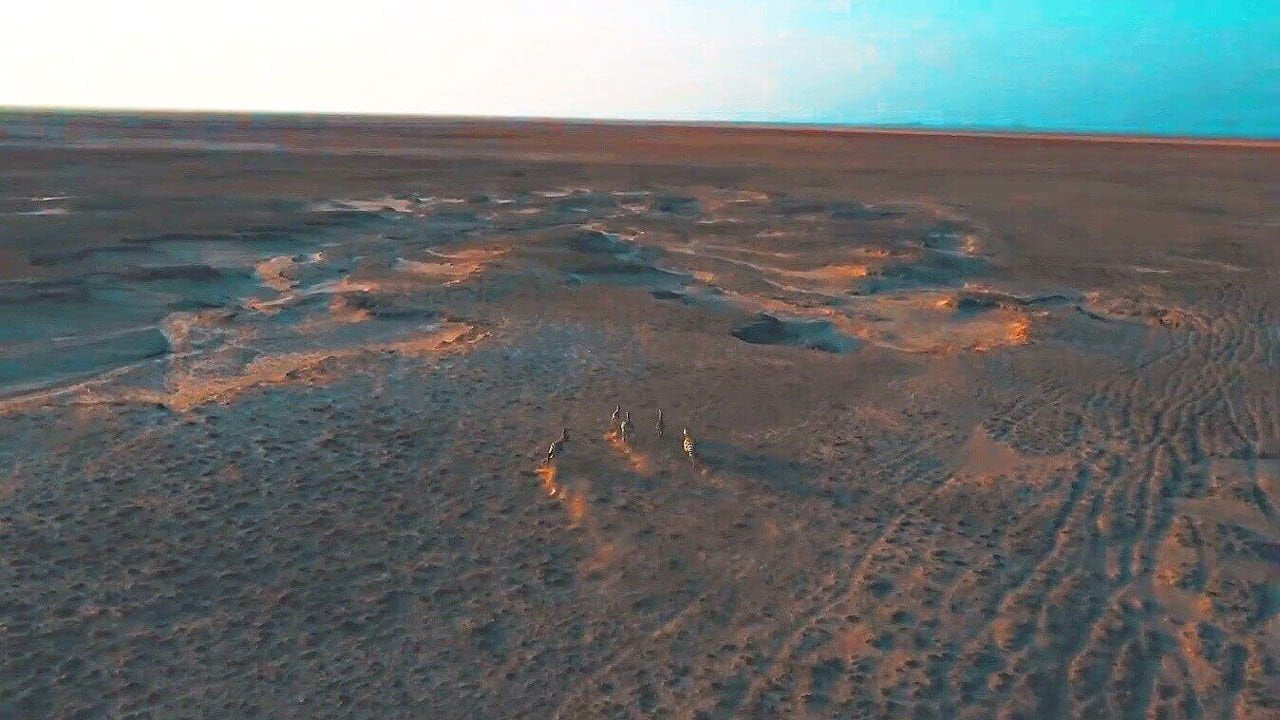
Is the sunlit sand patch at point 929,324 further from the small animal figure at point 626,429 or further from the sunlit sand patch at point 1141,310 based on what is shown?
the small animal figure at point 626,429

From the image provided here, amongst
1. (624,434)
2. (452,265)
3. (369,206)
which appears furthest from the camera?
(369,206)

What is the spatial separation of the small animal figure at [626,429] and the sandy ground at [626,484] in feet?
0.28

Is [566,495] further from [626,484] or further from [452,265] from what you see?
[452,265]

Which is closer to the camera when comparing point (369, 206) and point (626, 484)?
point (626, 484)

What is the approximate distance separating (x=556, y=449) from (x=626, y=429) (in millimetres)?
506

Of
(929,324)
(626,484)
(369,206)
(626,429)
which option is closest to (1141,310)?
(929,324)

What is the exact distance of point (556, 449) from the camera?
20.0 feet

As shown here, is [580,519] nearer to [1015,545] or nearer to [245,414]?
[1015,545]

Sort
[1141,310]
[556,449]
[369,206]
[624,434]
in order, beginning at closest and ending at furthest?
[556,449]
[624,434]
[1141,310]
[369,206]

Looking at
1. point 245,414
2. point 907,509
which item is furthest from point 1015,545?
point 245,414

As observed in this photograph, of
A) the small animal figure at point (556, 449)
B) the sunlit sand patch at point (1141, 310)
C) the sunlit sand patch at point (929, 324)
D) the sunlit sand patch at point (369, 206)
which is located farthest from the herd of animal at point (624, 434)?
the sunlit sand patch at point (369, 206)

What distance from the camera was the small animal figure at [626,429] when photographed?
6.31 meters

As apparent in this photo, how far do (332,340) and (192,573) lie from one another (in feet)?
14.1

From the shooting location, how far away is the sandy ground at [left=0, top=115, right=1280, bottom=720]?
3932mm
